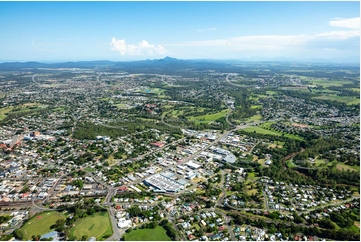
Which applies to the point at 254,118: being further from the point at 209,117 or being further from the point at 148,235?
the point at 148,235

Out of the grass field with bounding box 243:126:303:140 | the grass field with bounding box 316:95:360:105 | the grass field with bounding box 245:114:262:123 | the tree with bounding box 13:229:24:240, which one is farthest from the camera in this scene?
the grass field with bounding box 316:95:360:105

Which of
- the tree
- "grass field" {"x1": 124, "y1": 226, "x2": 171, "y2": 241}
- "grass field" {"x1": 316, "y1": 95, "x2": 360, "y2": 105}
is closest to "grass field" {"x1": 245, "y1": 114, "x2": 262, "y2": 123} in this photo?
"grass field" {"x1": 316, "y1": 95, "x2": 360, "y2": 105}

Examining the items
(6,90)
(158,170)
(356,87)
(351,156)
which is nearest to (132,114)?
(158,170)

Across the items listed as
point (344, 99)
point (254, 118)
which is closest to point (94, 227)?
point (254, 118)

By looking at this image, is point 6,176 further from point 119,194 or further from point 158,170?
point 158,170

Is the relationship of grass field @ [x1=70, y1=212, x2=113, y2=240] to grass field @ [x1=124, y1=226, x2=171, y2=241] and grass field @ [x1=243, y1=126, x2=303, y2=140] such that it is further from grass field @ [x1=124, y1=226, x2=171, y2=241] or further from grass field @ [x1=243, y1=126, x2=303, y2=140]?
grass field @ [x1=243, y1=126, x2=303, y2=140]

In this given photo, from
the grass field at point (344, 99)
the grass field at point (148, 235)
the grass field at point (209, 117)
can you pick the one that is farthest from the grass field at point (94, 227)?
the grass field at point (344, 99)
